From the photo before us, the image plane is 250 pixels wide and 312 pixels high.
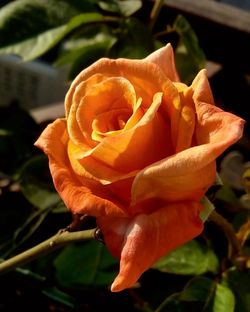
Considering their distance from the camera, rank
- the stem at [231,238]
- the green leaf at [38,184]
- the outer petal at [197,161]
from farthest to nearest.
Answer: the green leaf at [38,184] → the stem at [231,238] → the outer petal at [197,161]

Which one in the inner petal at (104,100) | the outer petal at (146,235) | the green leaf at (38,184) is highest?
the inner petal at (104,100)

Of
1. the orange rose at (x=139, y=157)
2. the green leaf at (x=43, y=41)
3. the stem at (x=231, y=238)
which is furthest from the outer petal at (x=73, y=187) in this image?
the green leaf at (x=43, y=41)

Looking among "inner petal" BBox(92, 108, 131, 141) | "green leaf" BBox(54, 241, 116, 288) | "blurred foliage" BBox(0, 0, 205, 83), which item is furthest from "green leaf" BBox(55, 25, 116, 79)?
"inner petal" BBox(92, 108, 131, 141)

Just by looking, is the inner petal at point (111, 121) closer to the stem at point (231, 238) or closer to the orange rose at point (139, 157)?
the orange rose at point (139, 157)

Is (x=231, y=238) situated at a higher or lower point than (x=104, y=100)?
lower

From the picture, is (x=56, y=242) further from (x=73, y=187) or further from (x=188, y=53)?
(x=188, y=53)

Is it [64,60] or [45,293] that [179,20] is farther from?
[45,293]

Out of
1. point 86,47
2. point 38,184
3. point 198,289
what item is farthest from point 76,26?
point 198,289
